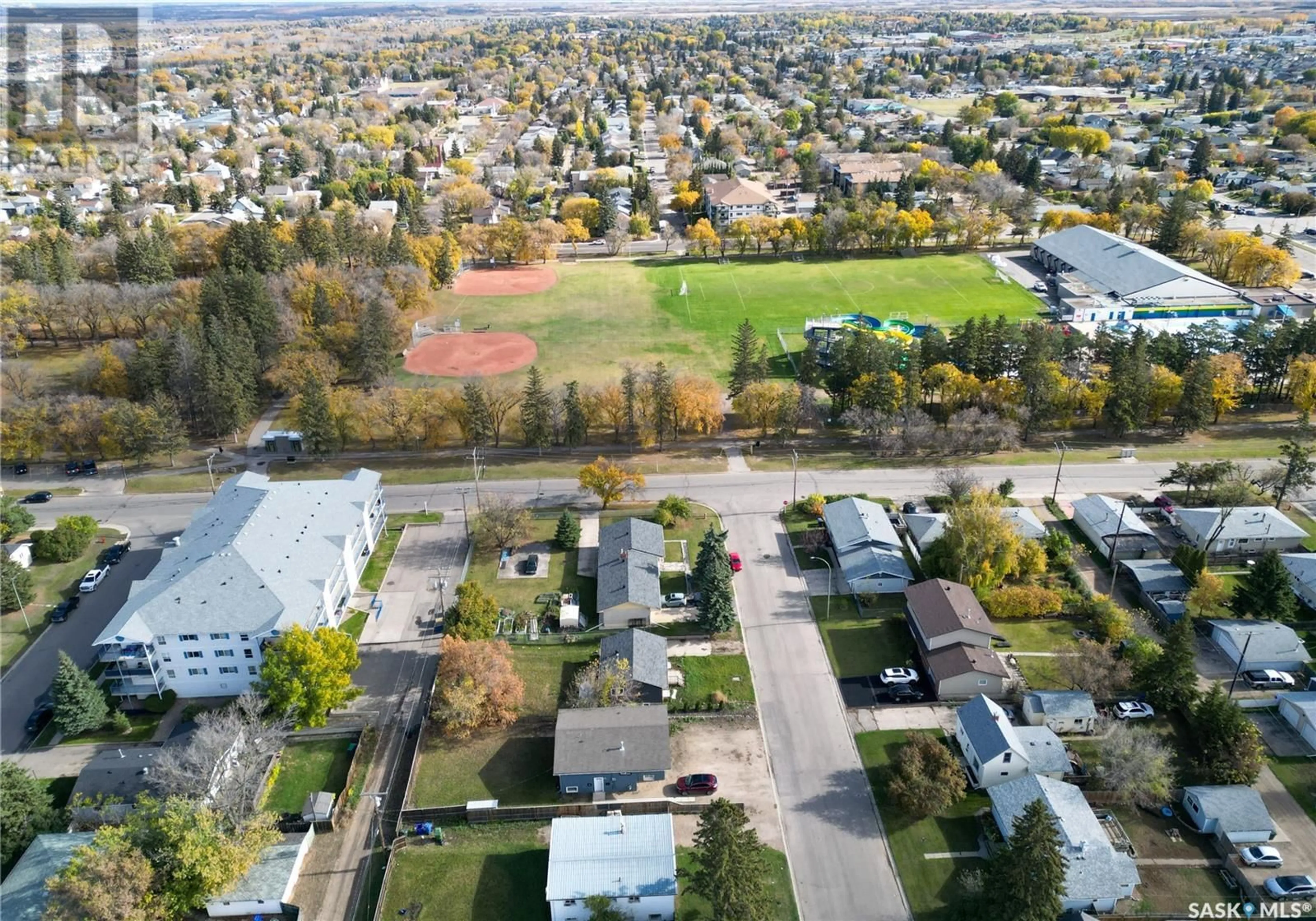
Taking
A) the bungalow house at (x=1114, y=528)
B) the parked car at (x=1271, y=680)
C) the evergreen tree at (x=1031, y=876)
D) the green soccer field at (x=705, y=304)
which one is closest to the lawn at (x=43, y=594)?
the green soccer field at (x=705, y=304)

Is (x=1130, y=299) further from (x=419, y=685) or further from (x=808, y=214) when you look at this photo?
(x=419, y=685)

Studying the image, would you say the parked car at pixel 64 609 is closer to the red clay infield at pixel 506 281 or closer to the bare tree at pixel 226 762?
the bare tree at pixel 226 762

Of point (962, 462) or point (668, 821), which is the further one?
point (962, 462)

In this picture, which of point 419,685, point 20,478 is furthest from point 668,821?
point 20,478

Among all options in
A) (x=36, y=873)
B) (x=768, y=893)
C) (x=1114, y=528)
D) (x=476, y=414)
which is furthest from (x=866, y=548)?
(x=36, y=873)

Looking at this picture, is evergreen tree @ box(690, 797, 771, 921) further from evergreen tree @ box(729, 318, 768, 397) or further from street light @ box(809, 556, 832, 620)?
evergreen tree @ box(729, 318, 768, 397)

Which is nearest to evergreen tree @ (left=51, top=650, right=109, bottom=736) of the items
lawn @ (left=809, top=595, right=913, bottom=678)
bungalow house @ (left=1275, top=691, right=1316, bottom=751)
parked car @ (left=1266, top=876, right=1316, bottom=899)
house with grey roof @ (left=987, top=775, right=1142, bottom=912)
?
lawn @ (left=809, top=595, right=913, bottom=678)
